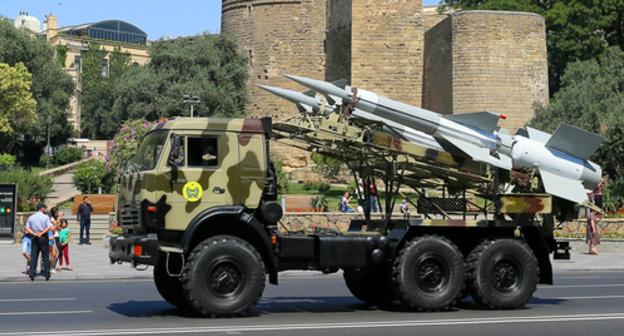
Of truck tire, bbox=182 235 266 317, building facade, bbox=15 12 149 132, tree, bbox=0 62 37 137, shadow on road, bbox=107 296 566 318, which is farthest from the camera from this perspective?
building facade, bbox=15 12 149 132

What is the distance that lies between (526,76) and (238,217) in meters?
37.2

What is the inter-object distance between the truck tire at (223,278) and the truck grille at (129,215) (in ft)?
3.12

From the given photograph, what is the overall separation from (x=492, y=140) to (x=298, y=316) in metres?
4.23

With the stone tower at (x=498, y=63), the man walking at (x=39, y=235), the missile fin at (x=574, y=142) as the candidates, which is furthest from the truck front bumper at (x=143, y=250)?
the stone tower at (x=498, y=63)

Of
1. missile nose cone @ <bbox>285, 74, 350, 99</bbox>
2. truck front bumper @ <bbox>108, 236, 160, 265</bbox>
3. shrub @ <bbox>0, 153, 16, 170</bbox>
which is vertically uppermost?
shrub @ <bbox>0, 153, 16, 170</bbox>

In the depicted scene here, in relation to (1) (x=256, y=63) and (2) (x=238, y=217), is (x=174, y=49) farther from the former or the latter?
(2) (x=238, y=217)

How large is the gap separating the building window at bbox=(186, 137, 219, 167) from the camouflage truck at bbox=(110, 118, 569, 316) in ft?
0.04

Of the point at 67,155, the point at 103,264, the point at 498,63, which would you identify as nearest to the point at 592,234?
the point at 103,264

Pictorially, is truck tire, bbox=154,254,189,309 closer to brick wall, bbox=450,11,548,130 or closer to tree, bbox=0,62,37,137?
brick wall, bbox=450,11,548,130

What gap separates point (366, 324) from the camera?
1435 centimetres

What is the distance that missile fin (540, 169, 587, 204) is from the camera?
17250mm

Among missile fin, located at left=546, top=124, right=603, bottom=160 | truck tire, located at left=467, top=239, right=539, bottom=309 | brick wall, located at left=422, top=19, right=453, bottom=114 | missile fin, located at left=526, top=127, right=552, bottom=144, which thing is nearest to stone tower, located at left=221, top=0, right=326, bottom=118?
brick wall, located at left=422, top=19, right=453, bottom=114

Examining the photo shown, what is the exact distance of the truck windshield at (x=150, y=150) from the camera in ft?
49.9

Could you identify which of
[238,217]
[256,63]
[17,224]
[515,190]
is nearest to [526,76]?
[256,63]
